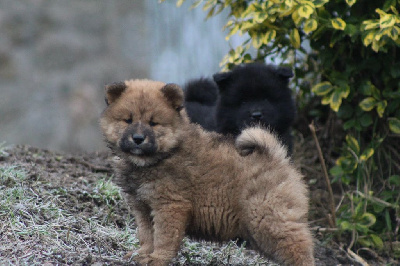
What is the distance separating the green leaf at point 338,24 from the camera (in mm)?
5184

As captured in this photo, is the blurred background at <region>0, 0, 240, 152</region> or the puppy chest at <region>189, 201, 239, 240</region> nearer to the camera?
the puppy chest at <region>189, 201, 239, 240</region>

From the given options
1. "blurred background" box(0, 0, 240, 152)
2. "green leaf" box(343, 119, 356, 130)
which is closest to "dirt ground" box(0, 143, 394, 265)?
"green leaf" box(343, 119, 356, 130)

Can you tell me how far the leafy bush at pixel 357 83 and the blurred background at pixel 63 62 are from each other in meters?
3.83

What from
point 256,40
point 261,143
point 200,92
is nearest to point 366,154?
point 256,40

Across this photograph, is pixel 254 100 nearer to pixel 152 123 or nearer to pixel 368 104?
pixel 368 104

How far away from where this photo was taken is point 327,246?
578 cm

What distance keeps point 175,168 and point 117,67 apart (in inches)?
245

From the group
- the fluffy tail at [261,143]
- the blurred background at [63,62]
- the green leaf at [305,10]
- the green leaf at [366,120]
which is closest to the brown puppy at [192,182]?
the fluffy tail at [261,143]

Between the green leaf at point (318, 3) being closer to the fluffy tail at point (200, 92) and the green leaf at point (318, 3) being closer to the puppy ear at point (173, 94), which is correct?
the puppy ear at point (173, 94)

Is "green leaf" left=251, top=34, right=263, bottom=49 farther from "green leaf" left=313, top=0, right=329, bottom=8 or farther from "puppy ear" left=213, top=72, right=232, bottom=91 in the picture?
"green leaf" left=313, top=0, right=329, bottom=8

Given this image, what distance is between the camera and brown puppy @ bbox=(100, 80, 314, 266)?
390 cm

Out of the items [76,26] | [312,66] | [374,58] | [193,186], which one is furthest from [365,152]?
[76,26]

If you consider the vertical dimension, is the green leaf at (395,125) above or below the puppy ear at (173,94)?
below

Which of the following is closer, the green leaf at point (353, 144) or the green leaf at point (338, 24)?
the green leaf at point (338, 24)
